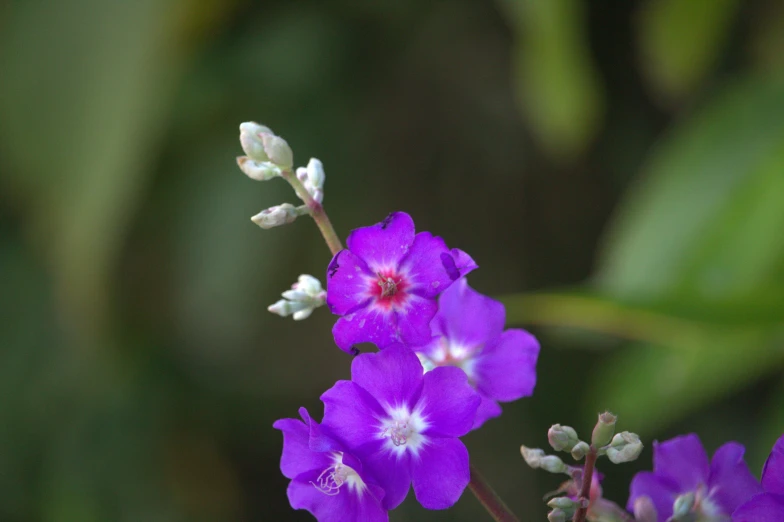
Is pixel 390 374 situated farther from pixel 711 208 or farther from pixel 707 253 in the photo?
pixel 711 208

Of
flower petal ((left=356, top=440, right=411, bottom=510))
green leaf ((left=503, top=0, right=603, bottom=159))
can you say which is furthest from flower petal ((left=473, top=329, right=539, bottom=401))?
green leaf ((left=503, top=0, right=603, bottom=159))

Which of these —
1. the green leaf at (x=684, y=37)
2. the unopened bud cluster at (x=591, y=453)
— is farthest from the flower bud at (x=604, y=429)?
the green leaf at (x=684, y=37)

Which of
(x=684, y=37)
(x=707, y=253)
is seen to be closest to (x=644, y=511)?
(x=707, y=253)

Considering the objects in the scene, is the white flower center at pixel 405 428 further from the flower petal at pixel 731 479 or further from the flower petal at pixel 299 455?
the flower petal at pixel 731 479

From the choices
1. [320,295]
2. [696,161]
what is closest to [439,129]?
[696,161]

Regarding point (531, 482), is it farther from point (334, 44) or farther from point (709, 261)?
point (334, 44)

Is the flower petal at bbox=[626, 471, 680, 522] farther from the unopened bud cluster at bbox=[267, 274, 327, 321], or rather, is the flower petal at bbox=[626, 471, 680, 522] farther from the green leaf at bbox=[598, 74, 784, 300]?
the green leaf at bbox=[598, 74, 784, 300]

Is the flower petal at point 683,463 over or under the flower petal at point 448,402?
under
